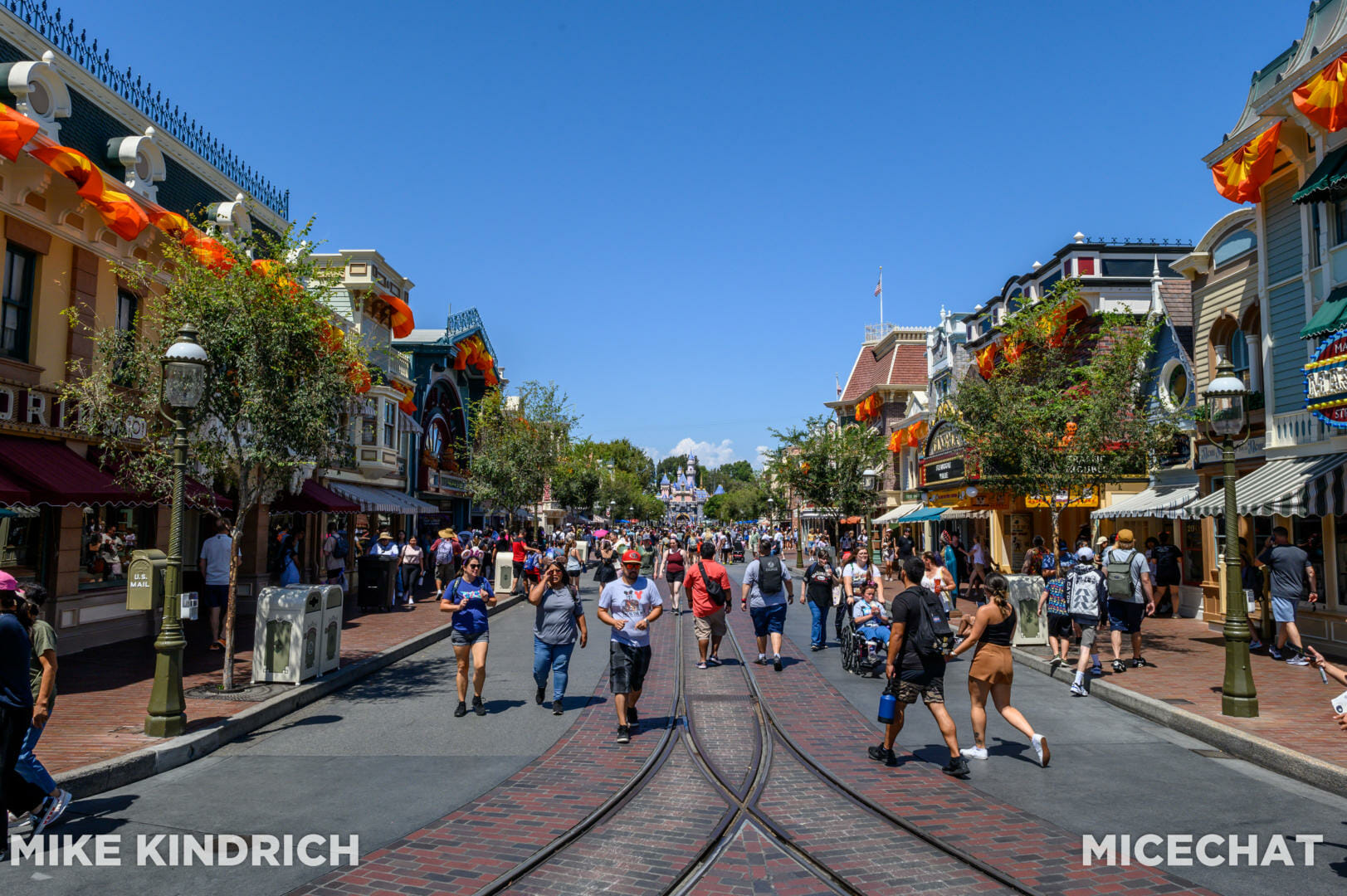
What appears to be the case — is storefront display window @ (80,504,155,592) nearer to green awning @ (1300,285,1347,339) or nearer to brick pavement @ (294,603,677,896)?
brick pavement @ (294,603,677,896)

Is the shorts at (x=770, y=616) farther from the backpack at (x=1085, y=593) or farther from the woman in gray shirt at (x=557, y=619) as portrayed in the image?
the backpack at (x=1085, y=593)

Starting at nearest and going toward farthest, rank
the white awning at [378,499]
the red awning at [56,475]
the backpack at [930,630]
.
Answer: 1. the backpack at [930,630]
2. the red awning at [56,475]
3. the white awning at [378,499]

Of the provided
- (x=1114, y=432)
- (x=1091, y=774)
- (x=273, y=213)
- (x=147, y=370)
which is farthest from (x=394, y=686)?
(x=273, y=213)

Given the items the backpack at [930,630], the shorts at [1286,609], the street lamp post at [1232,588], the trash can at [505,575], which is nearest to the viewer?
the backpack at [930,630]

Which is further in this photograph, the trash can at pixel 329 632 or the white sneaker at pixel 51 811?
the trash can at pixel 329 632

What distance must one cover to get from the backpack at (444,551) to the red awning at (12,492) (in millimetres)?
11007

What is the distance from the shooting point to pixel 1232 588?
8.91 meters

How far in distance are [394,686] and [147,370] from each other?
4934 mm

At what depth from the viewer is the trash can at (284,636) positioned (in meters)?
10.2

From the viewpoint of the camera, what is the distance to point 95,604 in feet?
43.3

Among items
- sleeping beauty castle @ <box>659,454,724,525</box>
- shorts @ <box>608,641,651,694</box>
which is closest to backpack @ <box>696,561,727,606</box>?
shorts @ <box>608,641,651,694</box>

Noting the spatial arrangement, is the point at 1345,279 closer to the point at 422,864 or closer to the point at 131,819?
the point at 422,864

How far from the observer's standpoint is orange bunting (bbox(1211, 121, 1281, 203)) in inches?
531

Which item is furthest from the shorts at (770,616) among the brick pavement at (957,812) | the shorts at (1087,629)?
the shorts at (1087,629)
